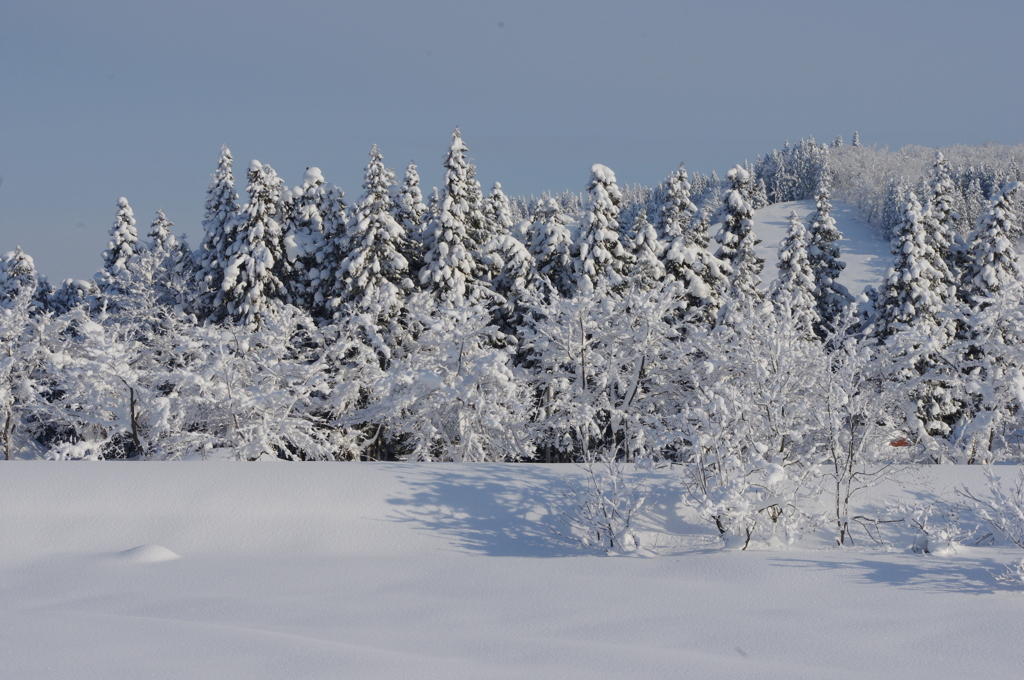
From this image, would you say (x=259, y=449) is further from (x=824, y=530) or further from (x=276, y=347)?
(x=824, y=530)

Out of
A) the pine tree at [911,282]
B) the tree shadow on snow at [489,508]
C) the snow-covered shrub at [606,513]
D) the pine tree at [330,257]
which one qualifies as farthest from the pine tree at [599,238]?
the snow-covered shrub at [606,513]

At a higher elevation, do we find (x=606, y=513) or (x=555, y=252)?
(x=555, y=252)

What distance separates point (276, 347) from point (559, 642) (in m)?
15.8

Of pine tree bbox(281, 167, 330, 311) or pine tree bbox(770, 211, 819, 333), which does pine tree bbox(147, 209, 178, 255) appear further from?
pine tree bbox(770, 211, 819, 333)

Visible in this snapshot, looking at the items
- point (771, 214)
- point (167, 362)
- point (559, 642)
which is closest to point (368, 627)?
point (559, 642)

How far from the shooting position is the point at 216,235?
30.1 m

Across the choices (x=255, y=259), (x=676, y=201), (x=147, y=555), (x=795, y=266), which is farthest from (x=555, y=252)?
(x=147, y=555)

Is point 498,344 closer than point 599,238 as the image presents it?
No

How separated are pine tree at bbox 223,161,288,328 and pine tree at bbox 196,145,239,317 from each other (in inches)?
52.1

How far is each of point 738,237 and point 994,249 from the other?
983 centimetres

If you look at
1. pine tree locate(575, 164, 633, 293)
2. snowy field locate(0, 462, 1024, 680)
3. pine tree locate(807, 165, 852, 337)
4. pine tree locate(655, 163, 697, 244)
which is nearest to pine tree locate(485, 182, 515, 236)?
pine tree locate(575, 164, 633, 293)

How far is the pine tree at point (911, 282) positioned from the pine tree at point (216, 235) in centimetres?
2653

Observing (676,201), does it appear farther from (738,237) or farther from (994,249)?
(994,249)

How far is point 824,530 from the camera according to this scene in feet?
42.4
